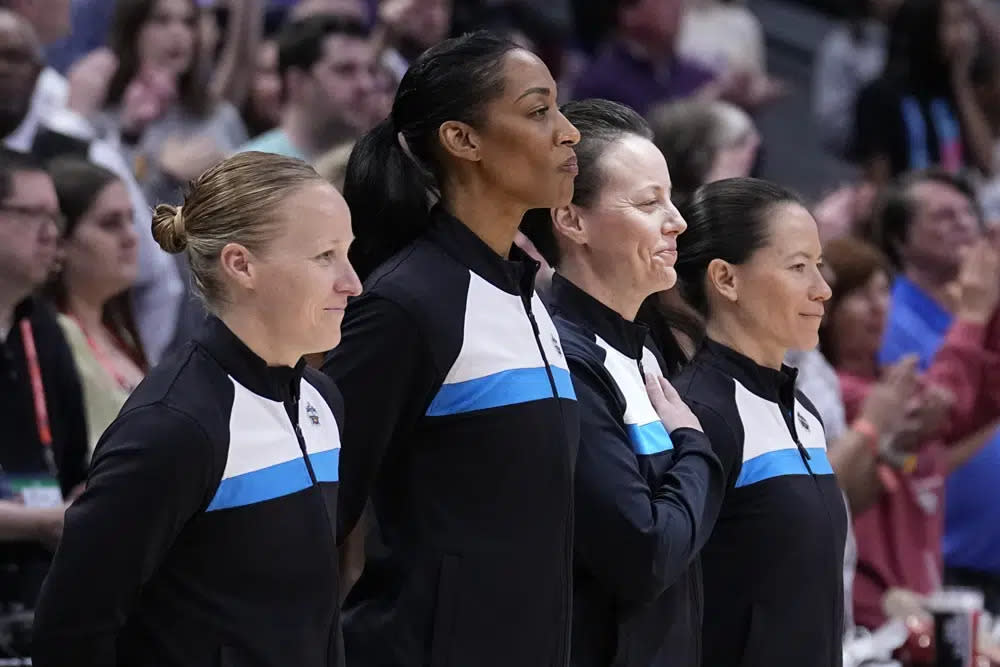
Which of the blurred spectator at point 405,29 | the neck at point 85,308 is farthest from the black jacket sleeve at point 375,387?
the blurred spectator at point 405,29

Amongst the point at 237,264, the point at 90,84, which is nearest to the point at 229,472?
the point at 237,264

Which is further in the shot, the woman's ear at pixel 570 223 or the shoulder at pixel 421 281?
the woman's ear at pixel 570 223

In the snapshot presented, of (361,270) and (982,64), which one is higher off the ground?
(361,270)

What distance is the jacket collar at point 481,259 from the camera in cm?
299

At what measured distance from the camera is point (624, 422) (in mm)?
3176

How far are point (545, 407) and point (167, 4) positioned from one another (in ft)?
13.1

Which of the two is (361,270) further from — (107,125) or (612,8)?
(612,8)

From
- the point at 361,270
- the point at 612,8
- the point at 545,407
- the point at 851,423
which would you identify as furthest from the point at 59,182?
the point at 612,8

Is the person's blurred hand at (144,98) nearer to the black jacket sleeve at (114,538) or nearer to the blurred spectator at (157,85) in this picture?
the blurred spectator at (157,85)

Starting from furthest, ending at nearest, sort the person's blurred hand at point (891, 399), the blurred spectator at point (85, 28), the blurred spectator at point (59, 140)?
the blurred spectator at point (85, 28) → the person's blurred hand at point (891, 399) → the blurred spectator at point (59, 140)

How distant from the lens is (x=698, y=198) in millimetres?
3672

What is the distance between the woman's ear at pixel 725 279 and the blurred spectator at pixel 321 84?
2507mm

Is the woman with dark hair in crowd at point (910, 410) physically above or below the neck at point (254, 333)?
below

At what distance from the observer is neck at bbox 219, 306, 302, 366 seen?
106 inches
